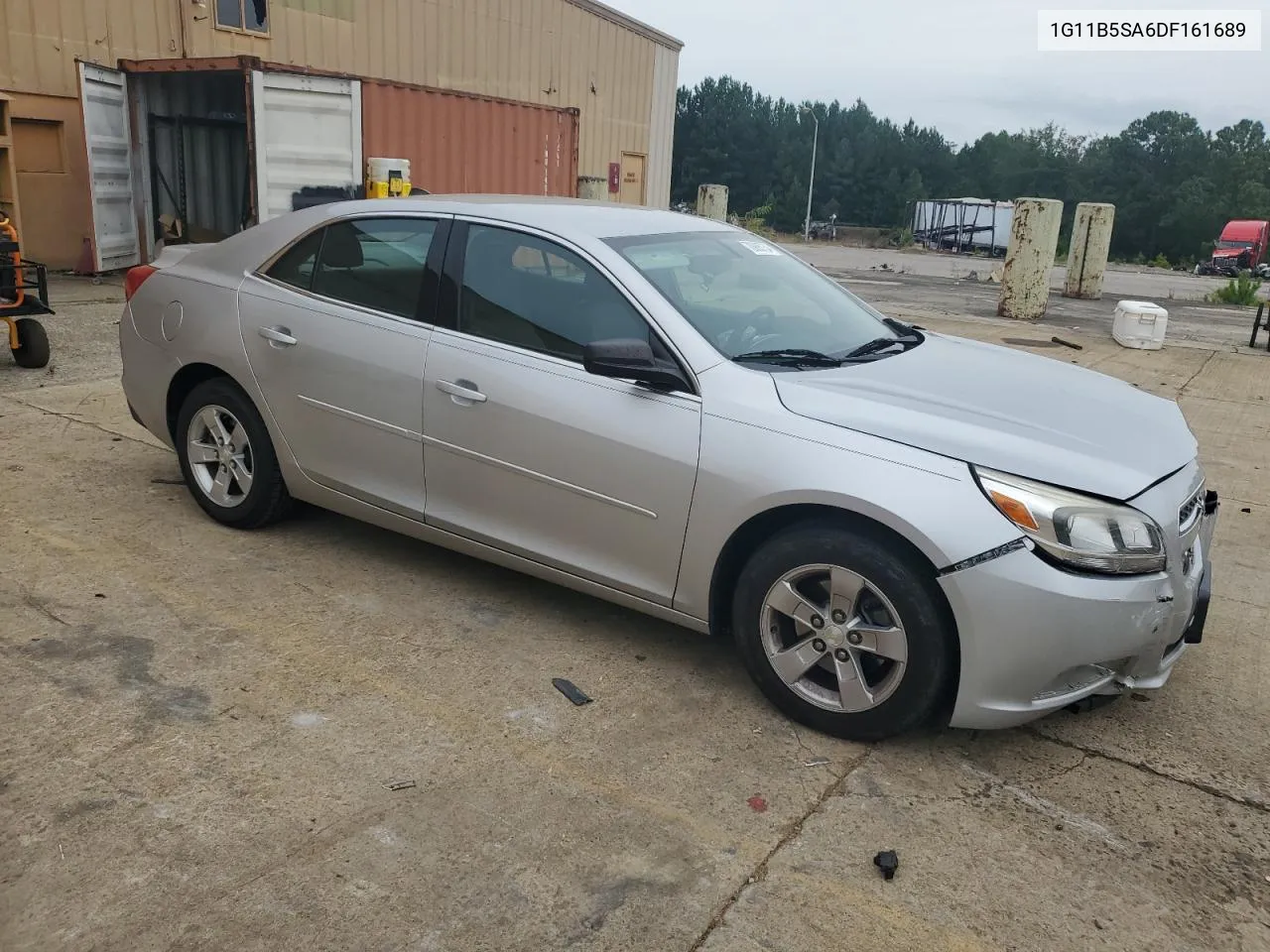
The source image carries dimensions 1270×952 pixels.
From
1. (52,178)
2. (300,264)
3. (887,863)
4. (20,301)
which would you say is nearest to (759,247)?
(300,264)

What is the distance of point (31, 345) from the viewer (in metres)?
7.93

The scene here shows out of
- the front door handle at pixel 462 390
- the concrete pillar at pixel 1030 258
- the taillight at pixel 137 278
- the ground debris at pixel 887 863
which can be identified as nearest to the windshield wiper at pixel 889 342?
the front door handle at pixel 462 390

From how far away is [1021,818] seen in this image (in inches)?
117

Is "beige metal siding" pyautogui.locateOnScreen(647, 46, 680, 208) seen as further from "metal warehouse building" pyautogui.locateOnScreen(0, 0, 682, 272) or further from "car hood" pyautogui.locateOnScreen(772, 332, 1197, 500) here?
"car hood" pyautogui.locateOnScreen(772, 332, 1197, 500)

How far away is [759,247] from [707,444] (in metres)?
1.53

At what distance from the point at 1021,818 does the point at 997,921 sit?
491 millimetres

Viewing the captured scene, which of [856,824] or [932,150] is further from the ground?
[932,150]

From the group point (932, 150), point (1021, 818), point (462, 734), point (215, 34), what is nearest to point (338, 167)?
point (215, 34)

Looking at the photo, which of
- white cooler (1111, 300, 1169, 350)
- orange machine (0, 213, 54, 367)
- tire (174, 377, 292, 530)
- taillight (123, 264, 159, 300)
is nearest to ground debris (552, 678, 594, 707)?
tire (174, 377, 292, 530)

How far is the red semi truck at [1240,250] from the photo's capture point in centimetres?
4534

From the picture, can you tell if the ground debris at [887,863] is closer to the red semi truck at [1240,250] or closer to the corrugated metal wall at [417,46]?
the corrugated metal wall at [417,46]

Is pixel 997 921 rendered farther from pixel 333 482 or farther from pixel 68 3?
pixel 68 3

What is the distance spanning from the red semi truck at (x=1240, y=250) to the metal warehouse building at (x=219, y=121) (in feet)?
129

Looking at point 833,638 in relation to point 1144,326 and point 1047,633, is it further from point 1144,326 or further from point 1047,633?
point 1144,326
